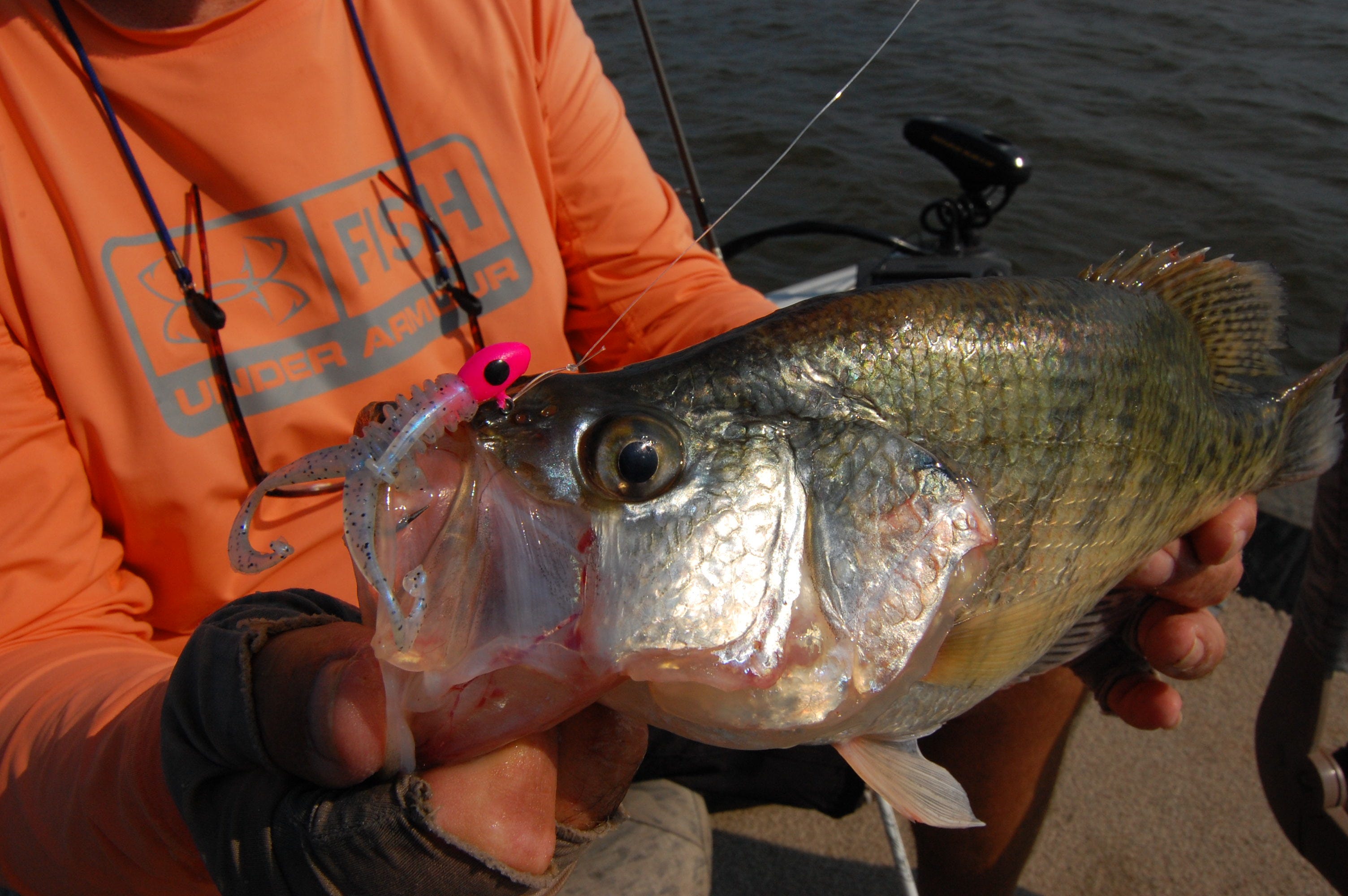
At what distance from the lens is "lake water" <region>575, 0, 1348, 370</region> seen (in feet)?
23.2

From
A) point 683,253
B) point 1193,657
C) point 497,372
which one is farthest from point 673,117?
point 497,372

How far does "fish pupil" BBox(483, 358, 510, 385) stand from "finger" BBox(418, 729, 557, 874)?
394 millimetres

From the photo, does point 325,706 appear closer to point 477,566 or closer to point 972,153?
point 477,566

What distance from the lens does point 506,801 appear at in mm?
942

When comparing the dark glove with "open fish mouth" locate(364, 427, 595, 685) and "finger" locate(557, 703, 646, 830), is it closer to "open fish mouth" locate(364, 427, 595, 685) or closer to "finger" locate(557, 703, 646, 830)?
"finger" locate(557, 703, 646, 830)

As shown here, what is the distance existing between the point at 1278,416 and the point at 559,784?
4.61ft

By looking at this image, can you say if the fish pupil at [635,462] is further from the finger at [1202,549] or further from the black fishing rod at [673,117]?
the black fishing rod at [673,117]

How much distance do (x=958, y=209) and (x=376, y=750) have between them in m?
3.64

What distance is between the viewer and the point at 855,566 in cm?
101

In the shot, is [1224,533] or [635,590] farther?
[1224,533]

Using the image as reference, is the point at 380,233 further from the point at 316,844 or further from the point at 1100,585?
the point at 1100,585

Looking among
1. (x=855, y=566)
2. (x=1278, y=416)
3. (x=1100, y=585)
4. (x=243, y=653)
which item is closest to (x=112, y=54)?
(x=243, y=653)

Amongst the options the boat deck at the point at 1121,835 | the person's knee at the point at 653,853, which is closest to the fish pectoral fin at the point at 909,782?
the person's knee at the point at 653,853

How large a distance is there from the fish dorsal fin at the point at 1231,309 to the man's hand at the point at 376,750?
1222 millimetres
